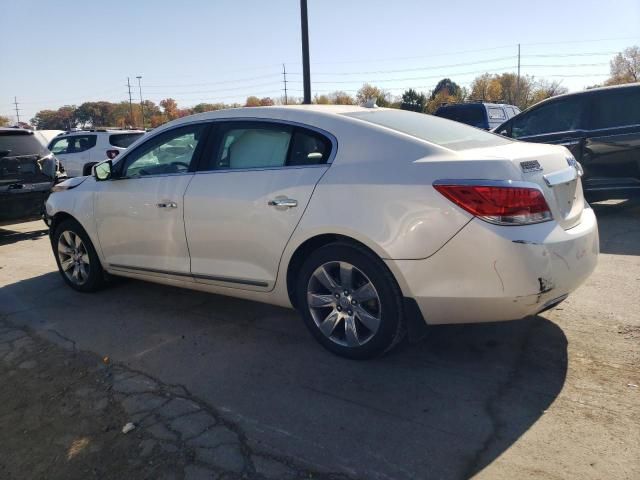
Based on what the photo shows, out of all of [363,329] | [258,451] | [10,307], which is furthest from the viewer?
[10,307]

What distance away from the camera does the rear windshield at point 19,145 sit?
8.15 metres

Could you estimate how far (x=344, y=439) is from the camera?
258cm

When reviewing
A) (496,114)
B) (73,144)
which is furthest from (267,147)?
(496,114)

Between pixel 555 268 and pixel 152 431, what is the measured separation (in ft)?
7.60

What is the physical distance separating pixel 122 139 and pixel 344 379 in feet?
39.3

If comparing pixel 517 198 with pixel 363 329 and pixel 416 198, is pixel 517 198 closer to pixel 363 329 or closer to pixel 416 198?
pixel 416 198

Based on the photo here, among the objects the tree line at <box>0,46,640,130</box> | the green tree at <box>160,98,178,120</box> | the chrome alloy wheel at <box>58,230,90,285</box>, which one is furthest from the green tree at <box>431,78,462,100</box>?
the chrome alloy wheel at <box>58,230,90,285</box>

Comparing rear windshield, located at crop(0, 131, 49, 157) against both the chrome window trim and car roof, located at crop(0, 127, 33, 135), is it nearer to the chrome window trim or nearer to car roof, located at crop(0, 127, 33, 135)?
car roof, located at crop(0, 127, 33, 135)

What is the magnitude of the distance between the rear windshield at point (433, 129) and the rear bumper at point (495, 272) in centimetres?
70

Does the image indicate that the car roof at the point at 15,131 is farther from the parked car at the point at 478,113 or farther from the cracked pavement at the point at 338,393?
the parked car at the point at 478,113

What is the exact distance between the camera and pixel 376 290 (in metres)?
3.16

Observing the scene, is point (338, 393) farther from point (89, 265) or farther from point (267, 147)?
point (89, 265)

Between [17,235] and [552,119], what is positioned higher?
[552,119]

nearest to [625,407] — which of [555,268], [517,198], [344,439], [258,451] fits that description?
[555,268]
